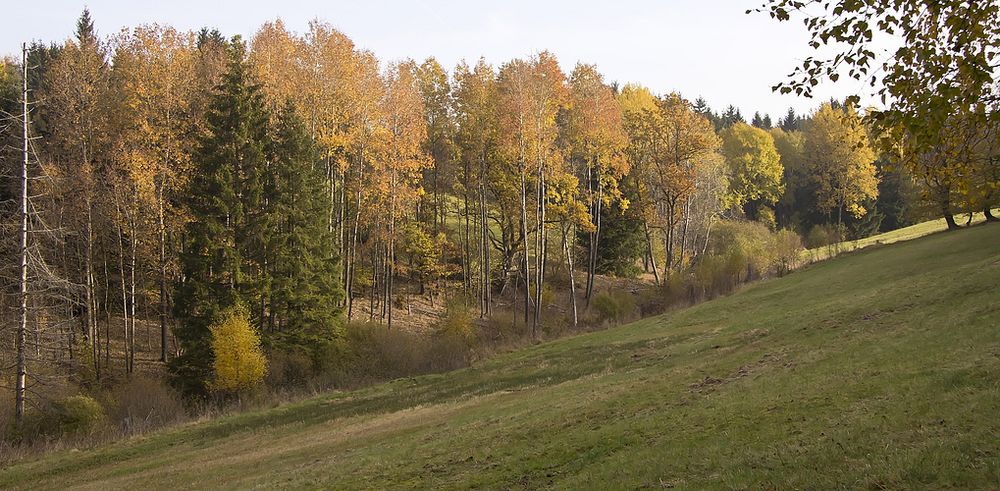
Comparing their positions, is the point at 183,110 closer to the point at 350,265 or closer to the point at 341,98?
the point at 341,98

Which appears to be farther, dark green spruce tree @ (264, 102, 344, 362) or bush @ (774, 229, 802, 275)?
bush @ (774, 229, 802, 275)

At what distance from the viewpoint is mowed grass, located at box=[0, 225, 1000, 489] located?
26.9 feet

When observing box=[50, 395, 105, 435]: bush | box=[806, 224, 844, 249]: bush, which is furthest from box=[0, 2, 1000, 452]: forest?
box=[806, 224, 844, 249]: bush

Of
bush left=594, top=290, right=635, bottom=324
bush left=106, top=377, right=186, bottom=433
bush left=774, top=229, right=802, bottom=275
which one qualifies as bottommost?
bush left=106, top=377, right=186, bottom=433

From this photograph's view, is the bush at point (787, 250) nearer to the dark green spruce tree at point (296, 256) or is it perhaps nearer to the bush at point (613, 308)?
the bush at point (613, 308)

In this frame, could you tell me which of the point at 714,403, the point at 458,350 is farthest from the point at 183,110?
the point at 714,403

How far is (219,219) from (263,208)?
6.87 ft

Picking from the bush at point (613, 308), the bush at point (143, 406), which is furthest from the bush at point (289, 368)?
the bush at point (613, 308)

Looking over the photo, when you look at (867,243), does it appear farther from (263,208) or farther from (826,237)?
(263,208)

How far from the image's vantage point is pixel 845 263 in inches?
1558

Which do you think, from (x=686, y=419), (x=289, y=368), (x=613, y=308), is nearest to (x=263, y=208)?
(x=289, y=368)

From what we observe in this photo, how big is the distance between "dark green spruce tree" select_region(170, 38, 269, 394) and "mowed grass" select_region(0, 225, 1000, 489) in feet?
18.2

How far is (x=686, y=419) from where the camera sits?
1176 cm

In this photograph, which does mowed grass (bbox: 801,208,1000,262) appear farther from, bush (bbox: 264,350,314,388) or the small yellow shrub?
the small yellow shrub
